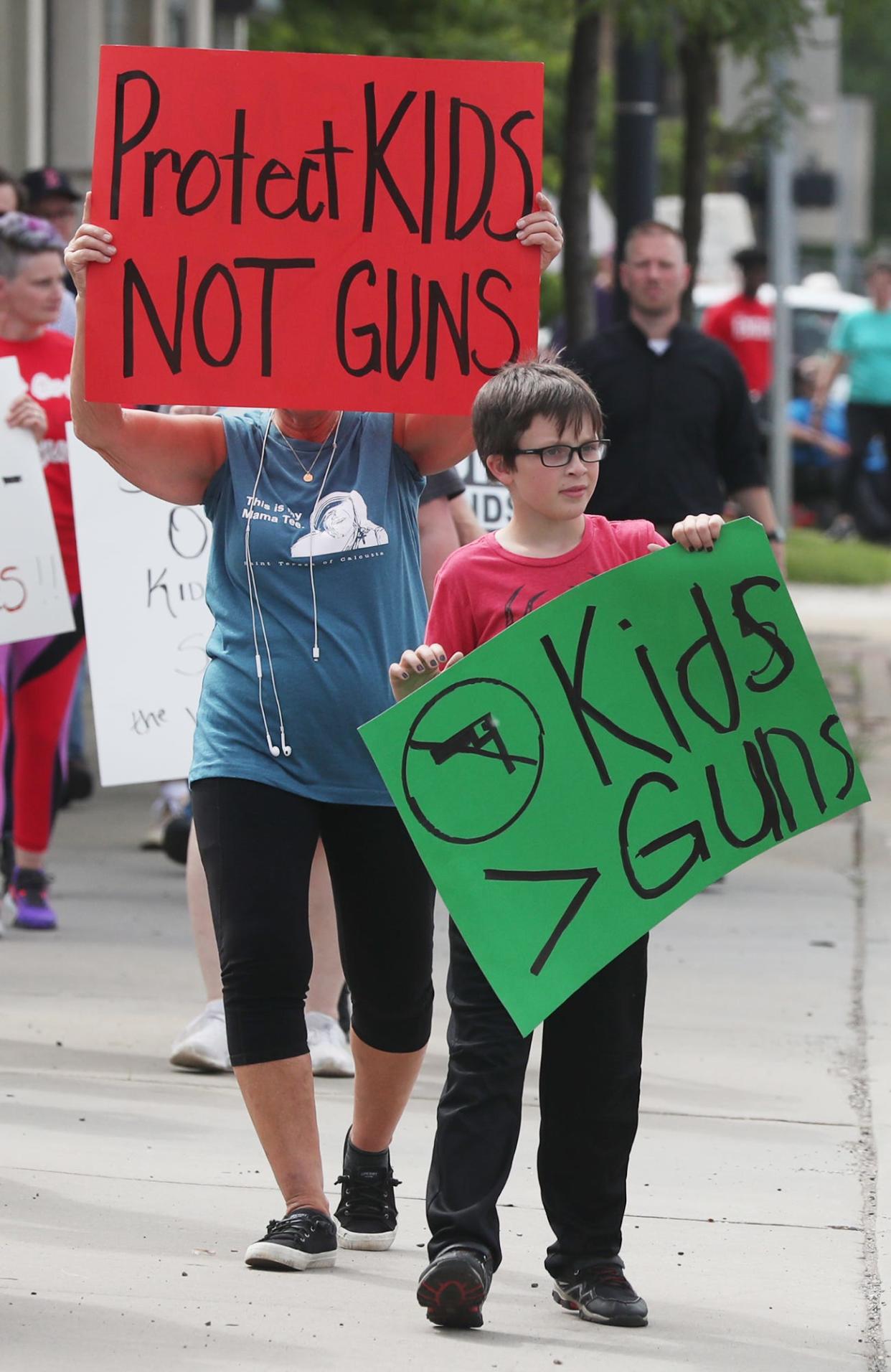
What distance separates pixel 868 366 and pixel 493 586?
15.8 metres

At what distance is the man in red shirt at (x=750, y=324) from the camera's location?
17422 mm

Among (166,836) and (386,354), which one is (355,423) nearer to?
(386,354)

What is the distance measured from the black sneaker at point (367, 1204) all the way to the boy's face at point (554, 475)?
1.23 meters

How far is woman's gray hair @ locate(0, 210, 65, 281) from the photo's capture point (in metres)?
6.81

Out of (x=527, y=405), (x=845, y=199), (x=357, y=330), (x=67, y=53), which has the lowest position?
→ (x=527, y=405)

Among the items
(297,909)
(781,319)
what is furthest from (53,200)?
(781,319)

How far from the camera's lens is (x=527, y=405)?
155 inches

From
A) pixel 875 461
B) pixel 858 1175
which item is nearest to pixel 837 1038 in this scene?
pixel 858 1175

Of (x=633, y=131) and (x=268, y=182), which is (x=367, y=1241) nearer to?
(x=268, y=182)

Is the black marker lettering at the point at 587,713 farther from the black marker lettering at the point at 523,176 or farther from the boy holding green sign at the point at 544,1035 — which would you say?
the black marker lettering at the point at 523,176

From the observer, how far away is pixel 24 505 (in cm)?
676

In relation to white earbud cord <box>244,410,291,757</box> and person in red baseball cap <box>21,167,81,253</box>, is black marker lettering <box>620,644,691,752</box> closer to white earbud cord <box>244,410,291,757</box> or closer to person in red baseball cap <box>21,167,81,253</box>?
white earbud cord <box>244,410,291,757</box>

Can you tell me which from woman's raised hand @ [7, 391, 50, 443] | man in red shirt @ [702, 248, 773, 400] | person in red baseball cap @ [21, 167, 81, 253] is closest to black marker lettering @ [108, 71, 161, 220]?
woman's raised hand @ [7, 391, 50, 443]

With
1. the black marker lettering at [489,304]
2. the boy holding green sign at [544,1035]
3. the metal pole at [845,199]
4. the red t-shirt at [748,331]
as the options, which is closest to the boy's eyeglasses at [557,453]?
the boy holding green sign at [544,1035]
